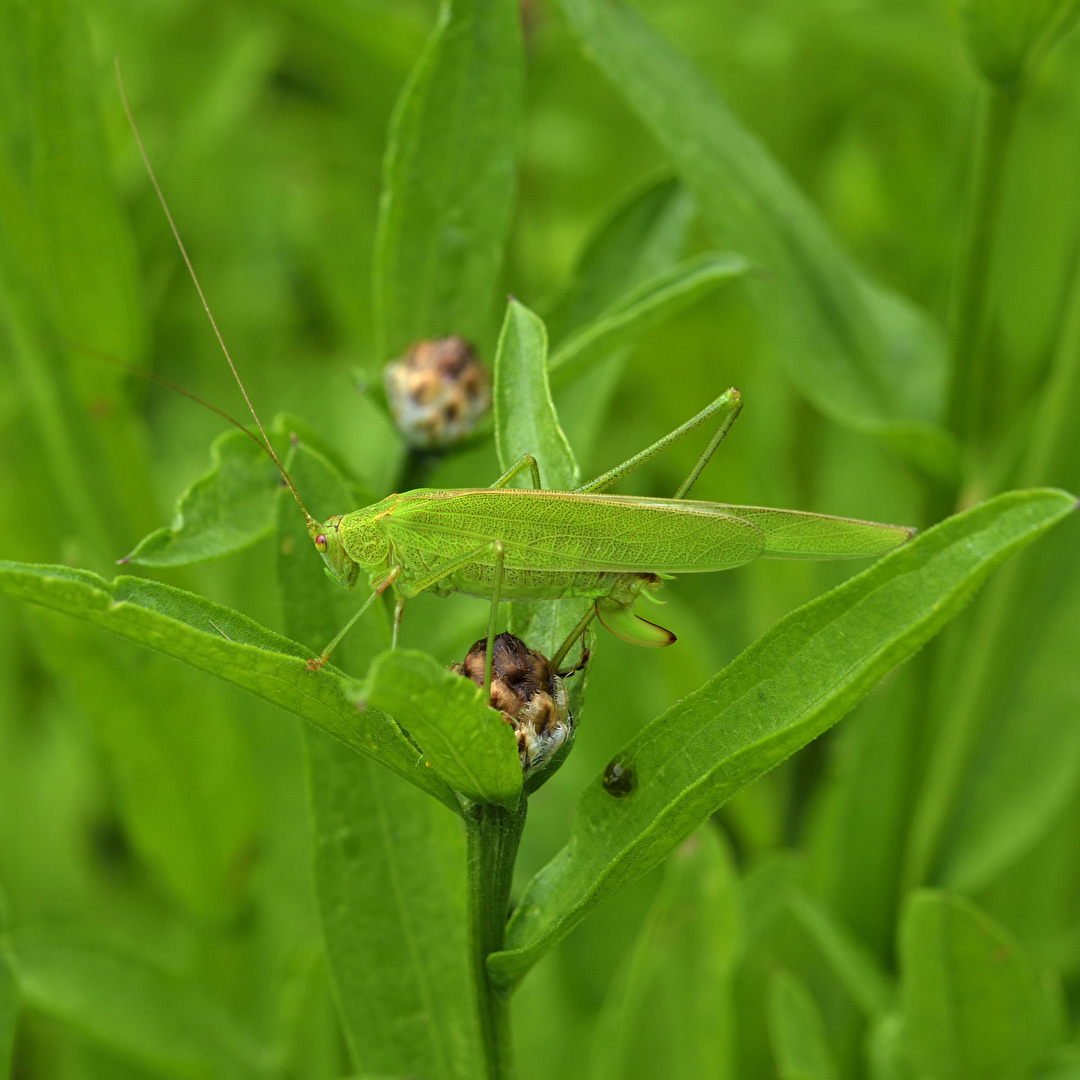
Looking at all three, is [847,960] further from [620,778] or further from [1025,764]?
[620,778]

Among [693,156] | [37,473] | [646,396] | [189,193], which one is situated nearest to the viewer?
[693,156]

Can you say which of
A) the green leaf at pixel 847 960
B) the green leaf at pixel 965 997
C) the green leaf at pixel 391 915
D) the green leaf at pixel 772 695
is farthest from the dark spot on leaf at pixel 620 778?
the green leaf at pixel 847 960

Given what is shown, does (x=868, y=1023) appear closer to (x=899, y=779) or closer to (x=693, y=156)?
(x=899, y=779)

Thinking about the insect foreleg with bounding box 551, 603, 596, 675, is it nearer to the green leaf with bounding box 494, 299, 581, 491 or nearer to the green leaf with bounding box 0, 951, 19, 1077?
the green leaf with bounding box 494, 299, 581, 491

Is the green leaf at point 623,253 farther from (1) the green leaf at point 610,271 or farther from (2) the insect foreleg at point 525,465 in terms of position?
(2) the insect foreleg at point 525,465

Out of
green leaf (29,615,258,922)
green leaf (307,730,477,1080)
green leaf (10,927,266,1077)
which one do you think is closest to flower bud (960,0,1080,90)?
green leaf (307,730,477,1080)

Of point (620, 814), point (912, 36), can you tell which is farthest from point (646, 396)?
point (620, 814)

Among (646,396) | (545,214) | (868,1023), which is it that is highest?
(545,214)
